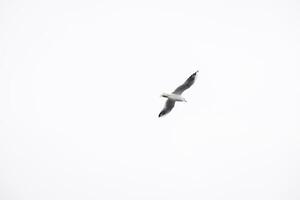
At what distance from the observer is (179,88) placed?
40438 mm

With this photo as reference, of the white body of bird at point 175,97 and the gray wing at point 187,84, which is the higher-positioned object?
the gray wing at point 187,84

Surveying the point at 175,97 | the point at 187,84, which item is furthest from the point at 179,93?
the point at 187,84

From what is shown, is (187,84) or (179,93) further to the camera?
(179,93)

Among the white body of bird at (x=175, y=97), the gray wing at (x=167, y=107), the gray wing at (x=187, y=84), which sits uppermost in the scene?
the gray wing at (x=187, y=84)

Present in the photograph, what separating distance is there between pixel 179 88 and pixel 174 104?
1.87m

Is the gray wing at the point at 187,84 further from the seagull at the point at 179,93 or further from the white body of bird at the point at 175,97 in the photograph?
the white body of bird at the point at 175,97

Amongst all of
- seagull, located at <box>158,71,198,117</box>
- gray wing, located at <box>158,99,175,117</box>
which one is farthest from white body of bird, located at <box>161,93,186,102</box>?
gray wing, located at <box>158,99,175,117</box>

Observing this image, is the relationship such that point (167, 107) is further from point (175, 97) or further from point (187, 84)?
point (187, 84)

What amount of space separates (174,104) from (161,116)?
47.5 inches

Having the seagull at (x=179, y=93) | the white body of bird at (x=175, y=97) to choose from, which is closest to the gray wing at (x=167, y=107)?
the seagull at (x=179, y=93)

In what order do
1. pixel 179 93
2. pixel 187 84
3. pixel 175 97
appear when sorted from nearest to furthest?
pixel 187 84 < pixel 175 97 < pixel 179 93

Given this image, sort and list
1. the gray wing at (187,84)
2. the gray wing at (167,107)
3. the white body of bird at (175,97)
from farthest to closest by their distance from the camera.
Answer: the gray wing at (167,107) < the white body of bird at (175,97) < the gray wing at (187,84)

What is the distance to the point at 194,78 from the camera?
4016cm

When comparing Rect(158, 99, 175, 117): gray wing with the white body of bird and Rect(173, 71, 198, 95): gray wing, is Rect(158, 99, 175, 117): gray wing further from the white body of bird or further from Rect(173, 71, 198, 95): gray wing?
Rect(173, 71, 198, 95): gray wing
